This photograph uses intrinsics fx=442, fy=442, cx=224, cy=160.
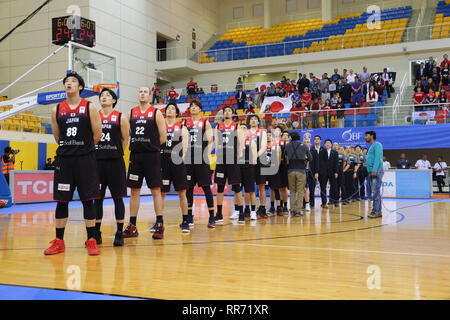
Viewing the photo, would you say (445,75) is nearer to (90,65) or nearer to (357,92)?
(357,92)

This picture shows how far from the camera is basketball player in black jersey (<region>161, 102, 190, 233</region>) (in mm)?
6527

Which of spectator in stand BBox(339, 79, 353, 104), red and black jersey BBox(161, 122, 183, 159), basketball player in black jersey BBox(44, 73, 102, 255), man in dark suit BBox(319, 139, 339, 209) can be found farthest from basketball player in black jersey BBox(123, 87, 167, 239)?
spectator in stand BBox(339, 79, 353, 104)

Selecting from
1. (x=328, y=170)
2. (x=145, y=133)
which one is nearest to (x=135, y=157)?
(x=145, y=133)

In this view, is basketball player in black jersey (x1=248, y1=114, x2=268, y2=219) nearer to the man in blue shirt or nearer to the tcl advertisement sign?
the man in blue shirt

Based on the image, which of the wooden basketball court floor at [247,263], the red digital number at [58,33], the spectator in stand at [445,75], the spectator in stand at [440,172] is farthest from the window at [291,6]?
the wooden basketball court floor at [247,263]

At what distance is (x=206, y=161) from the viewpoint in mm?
7102

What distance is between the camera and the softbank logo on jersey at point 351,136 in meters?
17.3

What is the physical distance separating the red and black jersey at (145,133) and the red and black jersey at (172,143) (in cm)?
72

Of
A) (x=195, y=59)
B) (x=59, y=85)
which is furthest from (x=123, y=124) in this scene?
(x=195, y=59)

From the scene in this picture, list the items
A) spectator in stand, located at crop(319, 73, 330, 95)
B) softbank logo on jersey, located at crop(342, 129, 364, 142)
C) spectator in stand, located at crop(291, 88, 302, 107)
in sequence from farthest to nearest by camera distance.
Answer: spectator in stand, located at crop(319, 73, 330, 95) < spectator in stand, located at crop(291, 88, 302, 107) < softbank logo on jersey, located at crop(342, 129, 364, 142)

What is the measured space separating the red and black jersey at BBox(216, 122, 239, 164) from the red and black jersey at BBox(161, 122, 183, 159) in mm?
1082

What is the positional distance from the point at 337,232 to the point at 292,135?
3.05 meters

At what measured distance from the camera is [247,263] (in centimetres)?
436

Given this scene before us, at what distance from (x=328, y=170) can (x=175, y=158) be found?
6668 mm
